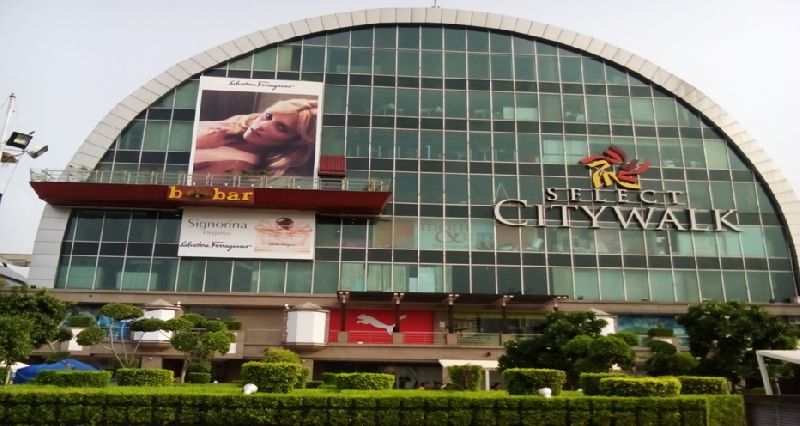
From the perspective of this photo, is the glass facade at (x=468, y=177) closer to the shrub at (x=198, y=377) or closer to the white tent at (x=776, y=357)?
the shrub at (x=198, y=377)

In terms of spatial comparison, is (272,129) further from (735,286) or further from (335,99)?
(735,286)

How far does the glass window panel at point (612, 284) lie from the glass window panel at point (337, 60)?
23.9 m

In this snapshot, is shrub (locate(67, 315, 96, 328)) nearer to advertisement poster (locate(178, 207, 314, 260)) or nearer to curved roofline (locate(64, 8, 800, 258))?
advertisement poster (locate(178, 207, 314, 260))

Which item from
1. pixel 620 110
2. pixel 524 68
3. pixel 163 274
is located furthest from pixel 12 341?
pixel 620 110

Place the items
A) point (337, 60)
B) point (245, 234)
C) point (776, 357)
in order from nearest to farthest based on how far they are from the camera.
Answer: point (776, 357) < point (245, 234) < point (337, 60)

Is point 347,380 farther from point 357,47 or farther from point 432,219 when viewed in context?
point 357,47

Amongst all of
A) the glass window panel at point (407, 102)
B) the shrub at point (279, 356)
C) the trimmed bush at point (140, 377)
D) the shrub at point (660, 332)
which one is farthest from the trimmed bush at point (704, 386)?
the glass window panel at point (407, 102)

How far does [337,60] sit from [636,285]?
27.1 m

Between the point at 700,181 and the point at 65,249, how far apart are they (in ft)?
147

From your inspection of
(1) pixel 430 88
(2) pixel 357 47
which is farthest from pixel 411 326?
(2) pixel 357 47

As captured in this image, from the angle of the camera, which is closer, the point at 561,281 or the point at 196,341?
the point at 196,341

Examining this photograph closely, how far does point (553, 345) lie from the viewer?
3247cm

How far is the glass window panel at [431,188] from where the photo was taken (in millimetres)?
45125

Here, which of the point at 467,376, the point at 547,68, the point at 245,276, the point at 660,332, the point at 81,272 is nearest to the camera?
the point at 467,376
